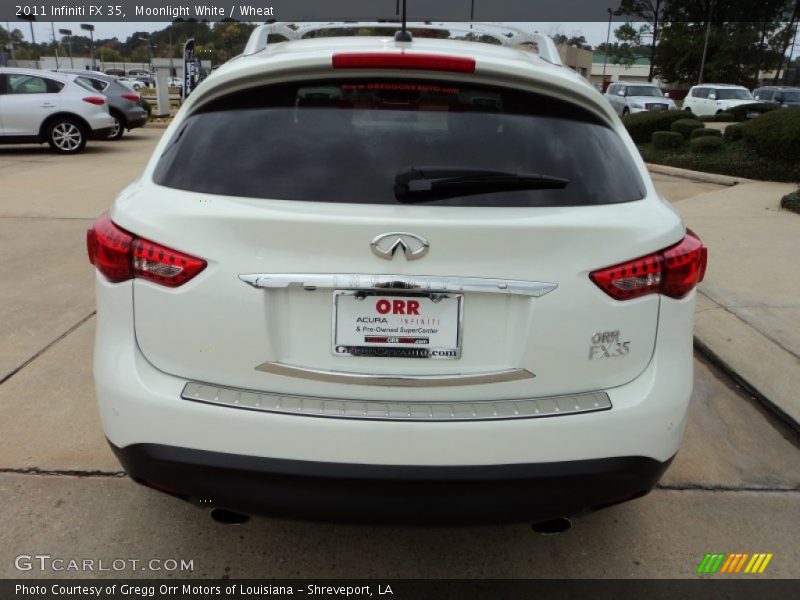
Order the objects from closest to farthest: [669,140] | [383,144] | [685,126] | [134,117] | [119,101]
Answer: [383,144] < [669,140] < [685,126] < [119,101] < [134,117]

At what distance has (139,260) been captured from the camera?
1938 millimetres

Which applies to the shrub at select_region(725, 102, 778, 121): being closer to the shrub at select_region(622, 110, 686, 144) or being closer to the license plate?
the shrub at select_region(622, 110, 686, 144)

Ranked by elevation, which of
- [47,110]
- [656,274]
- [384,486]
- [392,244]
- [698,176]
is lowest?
[698,176]

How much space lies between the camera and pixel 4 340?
4316mm

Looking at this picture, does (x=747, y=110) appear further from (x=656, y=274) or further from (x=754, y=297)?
(x=656, y=274)

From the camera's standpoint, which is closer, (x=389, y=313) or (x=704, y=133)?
(x=389, y=313)

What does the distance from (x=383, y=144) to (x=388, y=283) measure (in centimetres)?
47

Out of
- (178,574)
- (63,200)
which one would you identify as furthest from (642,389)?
(63,200)

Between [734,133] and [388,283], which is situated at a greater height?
[388,283]

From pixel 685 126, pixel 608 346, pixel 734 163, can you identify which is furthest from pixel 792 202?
pixel 608 346

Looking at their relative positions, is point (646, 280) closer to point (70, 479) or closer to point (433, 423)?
point (433, 423)

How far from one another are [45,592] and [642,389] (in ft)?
6.83

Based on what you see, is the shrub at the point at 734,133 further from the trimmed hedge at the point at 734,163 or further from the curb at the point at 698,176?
the curb at the point at 698,176

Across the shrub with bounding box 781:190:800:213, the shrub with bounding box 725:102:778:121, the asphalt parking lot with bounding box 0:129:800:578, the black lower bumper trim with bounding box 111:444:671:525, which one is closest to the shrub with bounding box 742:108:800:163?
the shrub with bounding box 781:190:800:213
